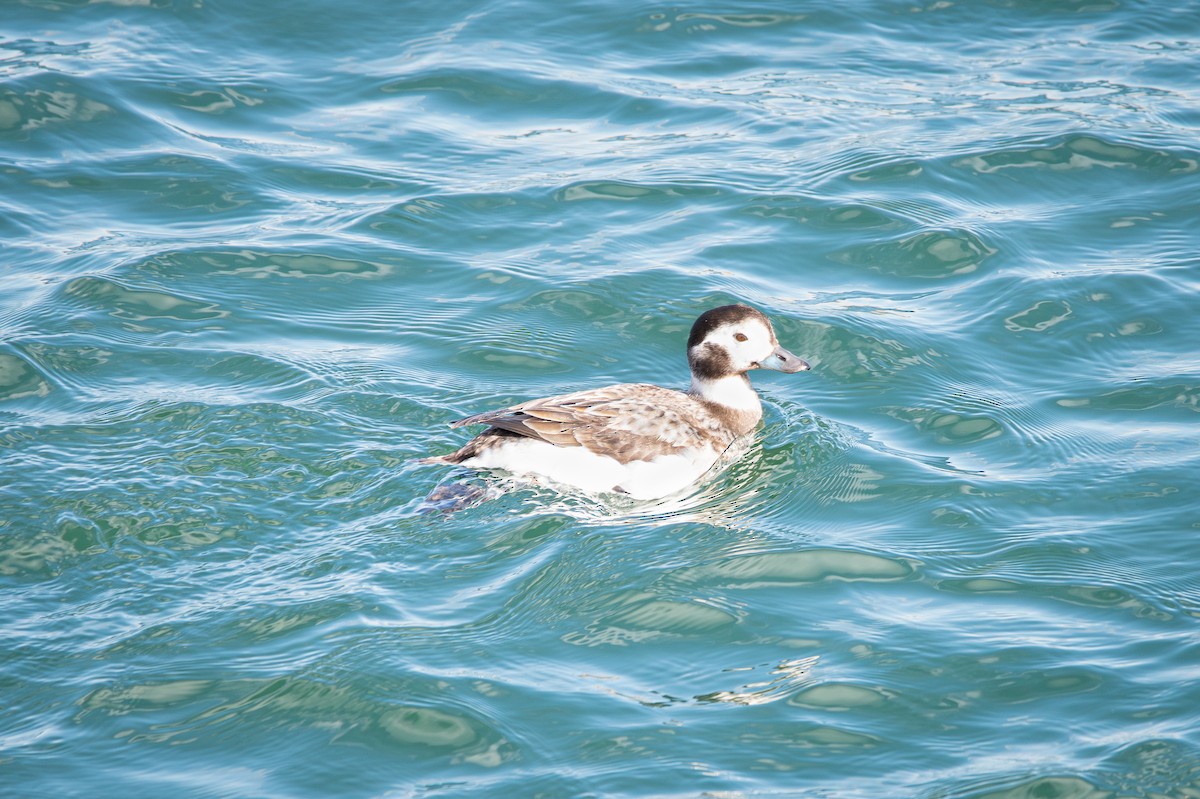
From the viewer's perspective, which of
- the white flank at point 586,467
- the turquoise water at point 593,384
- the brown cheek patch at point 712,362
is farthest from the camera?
the brown cheek patch at point 712,362

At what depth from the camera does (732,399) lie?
10.0 m

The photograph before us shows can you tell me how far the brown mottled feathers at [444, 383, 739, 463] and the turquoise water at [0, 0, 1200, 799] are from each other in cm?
41

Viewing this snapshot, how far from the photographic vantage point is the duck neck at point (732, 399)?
10031 mm

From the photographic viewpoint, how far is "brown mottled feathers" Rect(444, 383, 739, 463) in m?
8.88

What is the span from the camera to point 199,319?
10773 mm

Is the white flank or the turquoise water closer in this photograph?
the turquoise water

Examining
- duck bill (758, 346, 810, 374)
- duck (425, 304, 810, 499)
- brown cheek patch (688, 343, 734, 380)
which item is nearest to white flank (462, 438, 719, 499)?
duck (425, 304, 810, 499)

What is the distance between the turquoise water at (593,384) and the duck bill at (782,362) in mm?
448

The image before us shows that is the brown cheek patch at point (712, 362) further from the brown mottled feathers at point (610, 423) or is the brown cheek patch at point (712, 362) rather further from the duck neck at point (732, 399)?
the brown mottled feathers at point (610, 423)

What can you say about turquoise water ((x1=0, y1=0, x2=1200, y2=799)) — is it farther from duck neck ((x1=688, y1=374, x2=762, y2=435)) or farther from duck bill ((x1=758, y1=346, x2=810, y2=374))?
duck bill ((x1=758, y1=346, x2=810, y2=374))

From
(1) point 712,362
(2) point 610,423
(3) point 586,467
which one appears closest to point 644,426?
(2) point 610,423

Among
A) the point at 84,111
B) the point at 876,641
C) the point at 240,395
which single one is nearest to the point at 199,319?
the point at 240,395

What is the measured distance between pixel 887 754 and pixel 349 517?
12.2 ft

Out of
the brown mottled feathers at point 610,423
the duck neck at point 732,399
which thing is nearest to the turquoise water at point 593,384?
the duck neck at point 732,399
